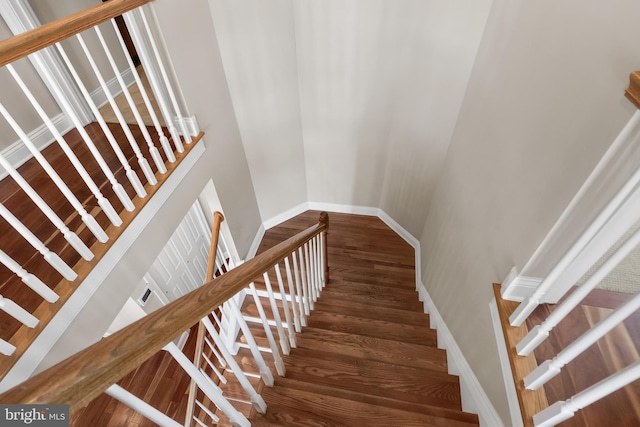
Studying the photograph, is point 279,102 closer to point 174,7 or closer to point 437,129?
point 174,7

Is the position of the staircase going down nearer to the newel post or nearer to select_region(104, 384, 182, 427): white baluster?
the newel post

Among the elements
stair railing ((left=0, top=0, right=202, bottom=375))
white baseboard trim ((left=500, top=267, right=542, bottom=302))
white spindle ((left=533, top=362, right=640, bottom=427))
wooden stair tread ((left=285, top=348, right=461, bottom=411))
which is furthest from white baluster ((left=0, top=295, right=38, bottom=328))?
white baseboard trim ((left=500, top=267, right=542, bottom=302))

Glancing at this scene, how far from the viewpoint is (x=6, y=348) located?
1262 millimetres

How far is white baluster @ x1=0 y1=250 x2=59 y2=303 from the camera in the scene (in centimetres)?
119


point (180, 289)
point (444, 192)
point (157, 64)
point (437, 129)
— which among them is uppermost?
point (437, 129)

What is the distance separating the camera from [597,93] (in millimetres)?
1003

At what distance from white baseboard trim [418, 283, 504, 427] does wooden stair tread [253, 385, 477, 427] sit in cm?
12

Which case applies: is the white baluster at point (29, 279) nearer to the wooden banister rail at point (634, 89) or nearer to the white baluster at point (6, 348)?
the white baluster at point (6, 348)

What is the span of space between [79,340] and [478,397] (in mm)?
2032

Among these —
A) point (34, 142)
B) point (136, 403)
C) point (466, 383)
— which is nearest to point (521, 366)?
point (466, 383)

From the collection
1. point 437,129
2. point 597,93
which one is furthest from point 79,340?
point 437,129

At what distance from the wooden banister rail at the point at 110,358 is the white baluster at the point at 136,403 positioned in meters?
0.05

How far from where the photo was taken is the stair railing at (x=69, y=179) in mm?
1262

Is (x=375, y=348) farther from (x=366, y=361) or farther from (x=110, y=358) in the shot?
(x=110, y=358)
